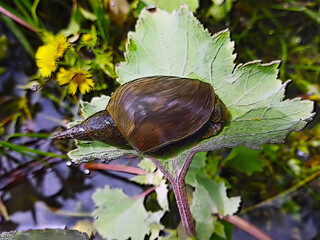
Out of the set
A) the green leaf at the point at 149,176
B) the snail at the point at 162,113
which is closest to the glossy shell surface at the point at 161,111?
the snail at the point at 162,113

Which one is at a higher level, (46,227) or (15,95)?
(15,95)

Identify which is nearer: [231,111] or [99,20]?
[231,111]

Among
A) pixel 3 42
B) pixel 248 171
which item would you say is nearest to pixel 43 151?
pixel 3 42

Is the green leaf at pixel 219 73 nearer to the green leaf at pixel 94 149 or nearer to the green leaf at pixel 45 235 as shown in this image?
the green leaf at pixel 94 149

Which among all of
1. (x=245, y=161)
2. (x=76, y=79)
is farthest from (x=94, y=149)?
(x=245, y=161)

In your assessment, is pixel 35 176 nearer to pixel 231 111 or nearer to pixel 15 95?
pixel 15 95

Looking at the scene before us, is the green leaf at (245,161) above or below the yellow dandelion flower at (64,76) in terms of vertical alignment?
below

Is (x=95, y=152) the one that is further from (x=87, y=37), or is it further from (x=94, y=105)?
(x=87, y=37)
